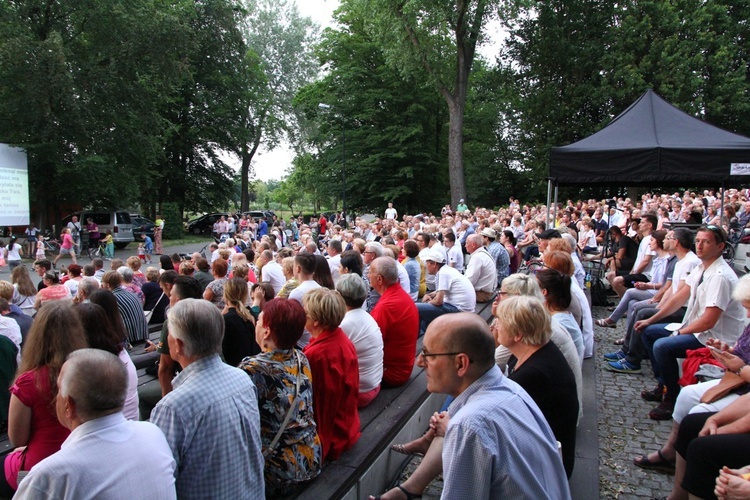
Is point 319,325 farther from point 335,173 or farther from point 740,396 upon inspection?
point 335,173

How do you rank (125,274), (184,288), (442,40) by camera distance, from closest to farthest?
(184,288)
(125,274)
(442,40)

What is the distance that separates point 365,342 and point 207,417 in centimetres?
181

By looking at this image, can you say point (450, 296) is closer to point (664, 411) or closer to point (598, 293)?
point (664, 411)

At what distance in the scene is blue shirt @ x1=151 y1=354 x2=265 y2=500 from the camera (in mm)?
2238

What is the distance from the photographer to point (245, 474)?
7.83 feet

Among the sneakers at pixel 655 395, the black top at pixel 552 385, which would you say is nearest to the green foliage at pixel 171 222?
the sneakers at pixel 655 395

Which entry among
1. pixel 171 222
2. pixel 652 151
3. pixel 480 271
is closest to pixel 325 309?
pixel 480 271

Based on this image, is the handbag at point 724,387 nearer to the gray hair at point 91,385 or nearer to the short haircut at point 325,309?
the short haircut at point 325,309

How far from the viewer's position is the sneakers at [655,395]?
501cm

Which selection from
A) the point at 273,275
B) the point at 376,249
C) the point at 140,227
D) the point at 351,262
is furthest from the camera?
the point at 140,227

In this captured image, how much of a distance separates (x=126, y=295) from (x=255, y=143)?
3865 centimetres

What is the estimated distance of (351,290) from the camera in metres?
4.06

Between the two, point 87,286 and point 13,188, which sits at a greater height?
point 13,188

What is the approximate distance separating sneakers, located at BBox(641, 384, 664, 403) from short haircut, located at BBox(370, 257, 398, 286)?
263cm
